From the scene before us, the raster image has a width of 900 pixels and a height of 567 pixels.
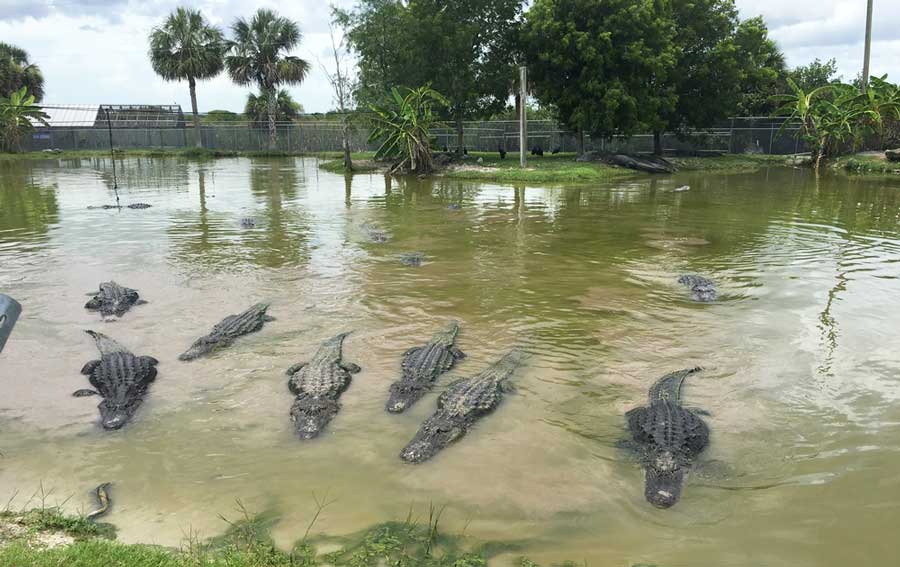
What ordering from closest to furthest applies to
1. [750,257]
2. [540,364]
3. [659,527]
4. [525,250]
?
1. [659,527]
2. [540,364]
3. [750,257]
4. [525,250]

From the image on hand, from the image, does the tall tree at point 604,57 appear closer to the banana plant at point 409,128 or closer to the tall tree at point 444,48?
the tall tree at point 444,48

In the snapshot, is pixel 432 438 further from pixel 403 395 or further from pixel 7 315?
pixel 7 315

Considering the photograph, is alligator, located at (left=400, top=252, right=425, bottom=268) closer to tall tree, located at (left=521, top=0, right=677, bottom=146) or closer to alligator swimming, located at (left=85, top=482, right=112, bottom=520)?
alligator swimming, located at (left=85, top=482, right=112, bottom=520)

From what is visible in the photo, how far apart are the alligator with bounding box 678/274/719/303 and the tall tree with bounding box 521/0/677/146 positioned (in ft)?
62.8

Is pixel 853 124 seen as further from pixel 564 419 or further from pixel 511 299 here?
pixel 564 419

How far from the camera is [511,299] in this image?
8102 millimetres

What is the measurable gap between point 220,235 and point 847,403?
1099 centimetres

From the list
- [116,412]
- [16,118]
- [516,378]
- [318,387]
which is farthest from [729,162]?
[16,118]

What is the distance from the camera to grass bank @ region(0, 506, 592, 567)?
9.48 ft

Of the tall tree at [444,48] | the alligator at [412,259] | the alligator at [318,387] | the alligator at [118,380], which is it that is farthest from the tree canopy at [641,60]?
the alligator at [118,380]

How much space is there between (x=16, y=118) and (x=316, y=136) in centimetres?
1717

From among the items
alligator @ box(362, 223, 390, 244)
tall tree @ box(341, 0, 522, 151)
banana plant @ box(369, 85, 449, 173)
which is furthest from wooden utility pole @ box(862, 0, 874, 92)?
alligator @ box(362, 223, 390, 244)

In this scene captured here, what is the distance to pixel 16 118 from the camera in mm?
36656

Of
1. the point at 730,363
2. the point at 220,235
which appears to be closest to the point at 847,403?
the point at 730,363
